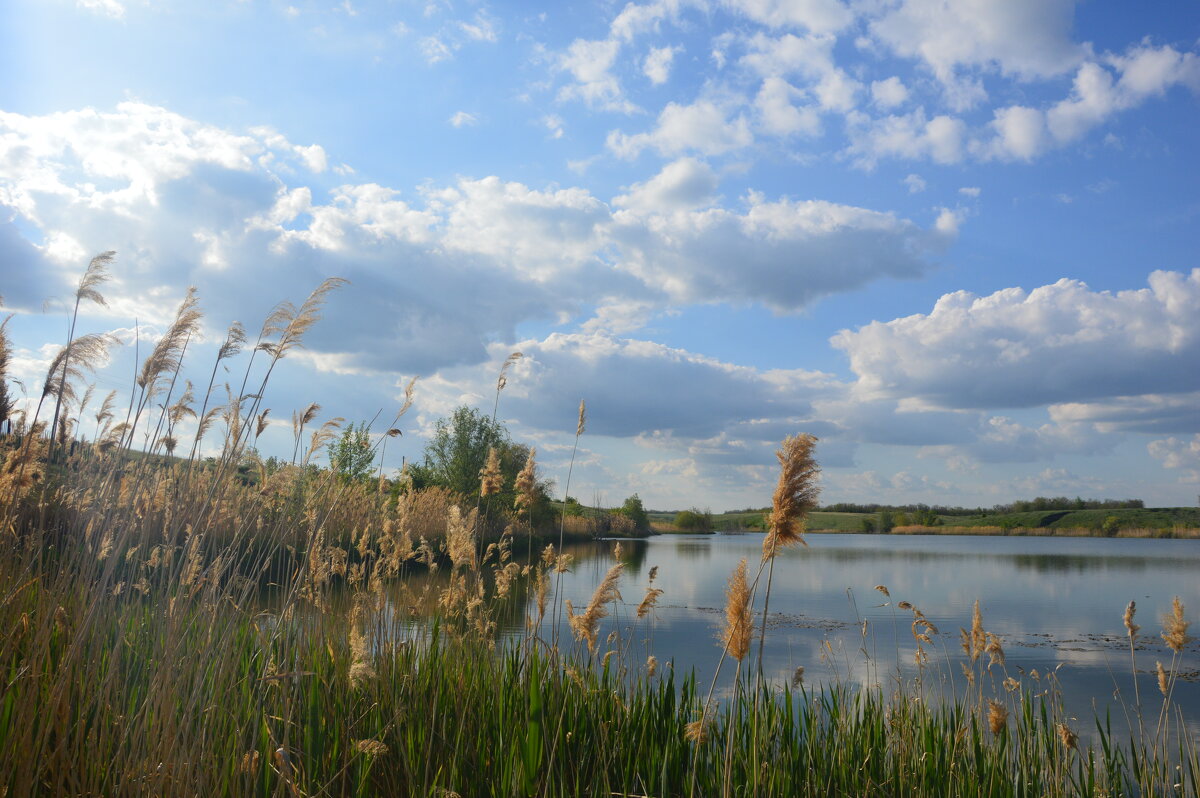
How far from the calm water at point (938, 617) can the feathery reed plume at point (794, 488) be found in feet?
1.01

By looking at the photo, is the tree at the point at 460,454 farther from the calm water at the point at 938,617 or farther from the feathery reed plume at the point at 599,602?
the feathery reed plume at the point at 599,602

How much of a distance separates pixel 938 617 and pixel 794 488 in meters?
13.4

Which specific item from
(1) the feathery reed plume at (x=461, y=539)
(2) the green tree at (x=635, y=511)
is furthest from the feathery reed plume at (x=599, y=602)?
(2) the green tree at (x=635, y=511)

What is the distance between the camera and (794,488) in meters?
2.41

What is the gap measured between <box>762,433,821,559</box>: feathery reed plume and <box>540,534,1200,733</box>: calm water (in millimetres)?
307

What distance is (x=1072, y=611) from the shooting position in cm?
1566

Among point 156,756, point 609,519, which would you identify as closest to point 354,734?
point 156,756

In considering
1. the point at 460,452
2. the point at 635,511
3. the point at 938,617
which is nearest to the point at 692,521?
the point at 635,511

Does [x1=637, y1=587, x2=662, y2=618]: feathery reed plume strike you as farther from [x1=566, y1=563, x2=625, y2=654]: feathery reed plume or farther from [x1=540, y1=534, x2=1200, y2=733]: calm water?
[x1=540, y1=534, x2=1200, y2=733]: calm water

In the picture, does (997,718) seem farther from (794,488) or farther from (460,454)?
(460,454)

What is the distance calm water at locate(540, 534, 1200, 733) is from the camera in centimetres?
859

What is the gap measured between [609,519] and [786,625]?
3887cm

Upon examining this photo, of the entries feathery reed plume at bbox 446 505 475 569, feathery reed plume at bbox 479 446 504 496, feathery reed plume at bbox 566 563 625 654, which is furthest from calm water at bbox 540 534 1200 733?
feathery reed plume at bbox 479 446 504 496

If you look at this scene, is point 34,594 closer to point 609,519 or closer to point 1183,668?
point 1183,668
